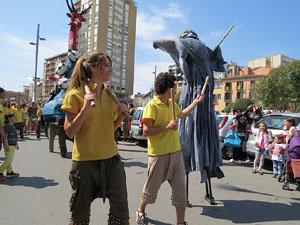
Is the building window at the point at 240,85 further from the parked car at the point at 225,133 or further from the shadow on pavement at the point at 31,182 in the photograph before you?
the shadow on pavement at the point at 31,182

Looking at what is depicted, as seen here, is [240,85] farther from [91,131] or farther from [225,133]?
[91,131]

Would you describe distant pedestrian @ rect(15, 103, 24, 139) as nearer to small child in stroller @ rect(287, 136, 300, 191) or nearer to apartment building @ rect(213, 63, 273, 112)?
small child in stroller @ rect(287, 136, 300, 191)

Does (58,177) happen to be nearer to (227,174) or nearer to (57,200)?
(57,200)

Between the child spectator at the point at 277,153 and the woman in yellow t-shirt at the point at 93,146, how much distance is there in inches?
194

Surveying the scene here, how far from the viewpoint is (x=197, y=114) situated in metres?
3.54

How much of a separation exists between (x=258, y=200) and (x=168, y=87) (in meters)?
2.65

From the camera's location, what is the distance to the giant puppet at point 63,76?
6.58m

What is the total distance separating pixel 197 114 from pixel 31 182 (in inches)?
137

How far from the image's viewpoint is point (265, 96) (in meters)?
30.7

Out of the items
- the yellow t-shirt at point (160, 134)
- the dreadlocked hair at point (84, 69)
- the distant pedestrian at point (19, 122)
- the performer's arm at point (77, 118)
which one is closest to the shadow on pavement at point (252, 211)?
the yellow t-shirt at point (160, 134)

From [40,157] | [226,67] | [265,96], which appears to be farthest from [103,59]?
[265,96]

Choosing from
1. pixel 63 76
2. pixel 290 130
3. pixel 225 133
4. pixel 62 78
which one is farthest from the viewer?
pixel 225 133

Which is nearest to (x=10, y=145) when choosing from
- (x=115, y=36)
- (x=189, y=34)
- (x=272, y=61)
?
(x=189, y=34)

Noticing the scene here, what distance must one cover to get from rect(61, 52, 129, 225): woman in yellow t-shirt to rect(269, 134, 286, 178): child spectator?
16.1ft
